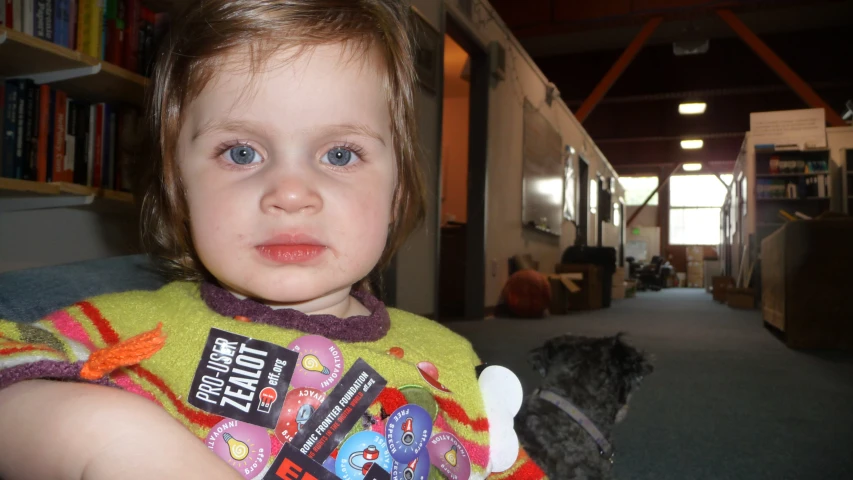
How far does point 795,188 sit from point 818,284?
12.2 feet

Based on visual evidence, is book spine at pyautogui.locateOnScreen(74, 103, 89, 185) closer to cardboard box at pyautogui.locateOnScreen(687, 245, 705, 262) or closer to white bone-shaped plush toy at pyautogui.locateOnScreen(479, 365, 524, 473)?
white bone-shaped plush toy at pyautogui.locateOnScreen(479, 365, 524, 473)

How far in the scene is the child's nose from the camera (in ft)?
2.17

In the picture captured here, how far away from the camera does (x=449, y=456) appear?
2.39 ft

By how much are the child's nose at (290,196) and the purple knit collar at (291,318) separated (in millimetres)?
152

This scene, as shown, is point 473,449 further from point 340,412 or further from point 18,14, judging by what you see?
point 18,14

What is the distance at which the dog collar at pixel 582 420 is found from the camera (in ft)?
4.45

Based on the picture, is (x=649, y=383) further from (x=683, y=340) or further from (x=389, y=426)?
(x=389, y=426)

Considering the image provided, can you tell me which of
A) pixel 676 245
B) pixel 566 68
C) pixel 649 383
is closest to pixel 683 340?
pixel 649 383

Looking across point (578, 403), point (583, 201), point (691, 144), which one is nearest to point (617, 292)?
point (583, 201)

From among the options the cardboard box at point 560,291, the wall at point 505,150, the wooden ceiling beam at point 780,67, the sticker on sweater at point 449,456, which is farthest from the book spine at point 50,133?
the wooden ceiling beam at point 780,67

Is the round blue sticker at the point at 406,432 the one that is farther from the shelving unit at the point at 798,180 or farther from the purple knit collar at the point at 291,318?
the shelving unit at the point at 798,180

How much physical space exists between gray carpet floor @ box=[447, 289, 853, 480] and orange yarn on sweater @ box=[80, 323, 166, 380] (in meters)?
1.32

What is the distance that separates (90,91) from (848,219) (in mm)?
4192

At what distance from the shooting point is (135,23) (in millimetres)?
2182
